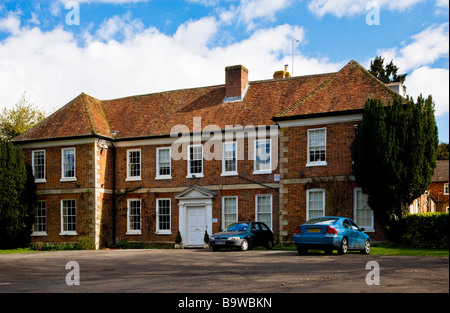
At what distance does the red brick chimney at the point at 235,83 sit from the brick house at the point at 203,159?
7 centimetres

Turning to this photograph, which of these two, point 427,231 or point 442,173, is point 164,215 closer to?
point 427,231

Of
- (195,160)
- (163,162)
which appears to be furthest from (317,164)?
(163,162)

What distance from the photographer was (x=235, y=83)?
32.1 m

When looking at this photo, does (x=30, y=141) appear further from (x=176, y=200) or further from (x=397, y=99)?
(x=397, y=99)

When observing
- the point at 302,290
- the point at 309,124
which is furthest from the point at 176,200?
the point at 302,290

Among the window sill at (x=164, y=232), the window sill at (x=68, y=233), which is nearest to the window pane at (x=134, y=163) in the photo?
the window sill at (x=164, y=232)

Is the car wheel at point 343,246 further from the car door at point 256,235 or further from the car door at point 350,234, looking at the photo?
the car door at point 256,235

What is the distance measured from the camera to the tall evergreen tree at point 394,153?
23562mm

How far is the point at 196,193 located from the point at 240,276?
16.8 metres

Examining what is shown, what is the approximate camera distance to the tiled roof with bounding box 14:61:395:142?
27.0 meters

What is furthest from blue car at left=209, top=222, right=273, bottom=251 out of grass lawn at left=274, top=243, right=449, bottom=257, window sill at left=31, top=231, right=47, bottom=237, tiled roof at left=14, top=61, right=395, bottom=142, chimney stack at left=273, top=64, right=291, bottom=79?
window sill at left=31, top=231, right=47, bottom=237

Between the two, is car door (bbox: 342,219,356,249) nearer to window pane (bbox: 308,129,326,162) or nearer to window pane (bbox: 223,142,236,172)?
window pane (bbox: 308,129,326,162)

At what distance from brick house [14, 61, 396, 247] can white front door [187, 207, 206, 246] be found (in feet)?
0.20
